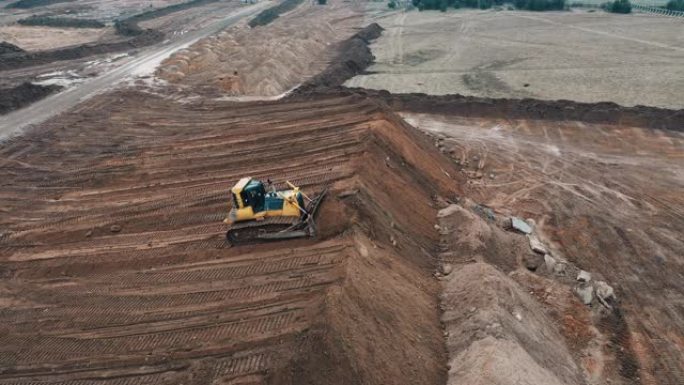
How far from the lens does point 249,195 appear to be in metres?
13.1

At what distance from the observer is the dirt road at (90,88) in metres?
24.6

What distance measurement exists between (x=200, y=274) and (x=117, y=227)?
184 inches

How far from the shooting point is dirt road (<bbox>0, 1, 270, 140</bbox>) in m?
24.6

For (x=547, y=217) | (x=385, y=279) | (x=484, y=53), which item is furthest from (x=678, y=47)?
(x=385, y=279)

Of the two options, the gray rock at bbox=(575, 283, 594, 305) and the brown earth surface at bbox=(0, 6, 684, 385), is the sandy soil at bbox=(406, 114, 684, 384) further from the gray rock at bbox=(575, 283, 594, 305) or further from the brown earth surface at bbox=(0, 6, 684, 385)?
the gray rock at bbox=(575, 283, 594, 305)

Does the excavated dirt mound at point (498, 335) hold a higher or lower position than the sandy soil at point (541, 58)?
lower

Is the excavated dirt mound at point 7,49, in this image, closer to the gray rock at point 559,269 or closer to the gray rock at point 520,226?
the gray rock at point 520,226

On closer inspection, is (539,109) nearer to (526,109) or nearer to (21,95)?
(526,109)

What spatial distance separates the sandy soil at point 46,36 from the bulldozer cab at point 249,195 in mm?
37641

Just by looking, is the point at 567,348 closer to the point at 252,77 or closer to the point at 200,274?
the point at 200,274

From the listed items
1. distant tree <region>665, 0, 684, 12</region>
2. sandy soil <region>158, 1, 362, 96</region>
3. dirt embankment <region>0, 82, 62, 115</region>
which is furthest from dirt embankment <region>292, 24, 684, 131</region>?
distant tree <region>665, 0, 684, 12</region>

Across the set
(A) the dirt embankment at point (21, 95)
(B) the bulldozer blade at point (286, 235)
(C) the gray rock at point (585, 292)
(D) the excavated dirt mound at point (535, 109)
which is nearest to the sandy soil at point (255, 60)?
(D) the excavated dirt mound at point (535, 109)

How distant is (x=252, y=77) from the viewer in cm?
3244

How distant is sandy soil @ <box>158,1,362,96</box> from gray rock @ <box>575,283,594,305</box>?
22468 mm
